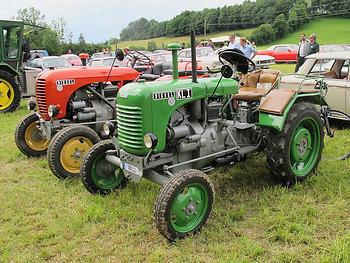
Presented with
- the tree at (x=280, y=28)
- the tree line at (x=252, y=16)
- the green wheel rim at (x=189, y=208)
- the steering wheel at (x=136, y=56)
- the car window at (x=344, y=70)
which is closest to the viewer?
the green wheel rim at (x=189, y=208)

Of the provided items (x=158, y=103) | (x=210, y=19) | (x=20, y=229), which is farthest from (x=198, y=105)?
(x=210, y=19)

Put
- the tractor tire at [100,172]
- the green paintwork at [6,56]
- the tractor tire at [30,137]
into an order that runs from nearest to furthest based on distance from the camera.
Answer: the tractor tire at [100,172] → the tractor tire at [30,137] → the green paintwork at [6,56]

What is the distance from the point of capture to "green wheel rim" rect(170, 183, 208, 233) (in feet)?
10.8

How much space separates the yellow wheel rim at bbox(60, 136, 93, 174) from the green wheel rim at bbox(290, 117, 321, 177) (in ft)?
8.03

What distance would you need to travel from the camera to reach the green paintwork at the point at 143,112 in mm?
3461

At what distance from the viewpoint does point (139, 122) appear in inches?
137

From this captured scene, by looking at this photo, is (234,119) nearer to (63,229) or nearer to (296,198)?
(296,198)

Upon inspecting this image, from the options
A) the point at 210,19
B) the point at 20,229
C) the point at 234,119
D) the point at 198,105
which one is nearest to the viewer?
the point at 20,229

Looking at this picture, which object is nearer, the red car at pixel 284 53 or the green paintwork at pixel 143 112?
the green paintwork at pixel 143 112

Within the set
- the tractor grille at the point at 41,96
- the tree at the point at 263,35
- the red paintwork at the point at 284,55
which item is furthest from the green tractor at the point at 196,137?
the tree at the point at 263,35

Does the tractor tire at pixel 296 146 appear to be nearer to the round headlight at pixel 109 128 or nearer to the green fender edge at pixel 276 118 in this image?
the green fender edge at pixel 276 118

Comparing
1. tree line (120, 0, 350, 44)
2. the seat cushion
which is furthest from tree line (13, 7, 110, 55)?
the seat cushion

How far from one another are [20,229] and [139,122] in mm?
1497

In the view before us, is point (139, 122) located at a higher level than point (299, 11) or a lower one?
lower
